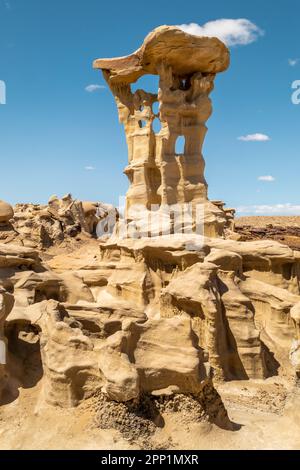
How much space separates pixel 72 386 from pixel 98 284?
975 cm

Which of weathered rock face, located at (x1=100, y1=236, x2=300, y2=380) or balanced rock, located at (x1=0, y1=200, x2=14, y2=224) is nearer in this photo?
weathered rock face, located at (x1=100, y1=236, x2=300, y2=380)

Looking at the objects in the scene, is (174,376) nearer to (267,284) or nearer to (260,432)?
(260,432)

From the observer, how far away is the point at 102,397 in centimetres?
710

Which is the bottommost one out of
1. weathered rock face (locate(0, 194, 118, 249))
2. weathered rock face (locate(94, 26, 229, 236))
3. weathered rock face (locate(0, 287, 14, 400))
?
weathered rock face (locate(0, 287, 14, 400))

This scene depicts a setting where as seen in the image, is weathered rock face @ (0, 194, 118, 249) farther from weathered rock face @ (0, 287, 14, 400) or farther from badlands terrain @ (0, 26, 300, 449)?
weathered rock face @ (0, 287, 14, 400)

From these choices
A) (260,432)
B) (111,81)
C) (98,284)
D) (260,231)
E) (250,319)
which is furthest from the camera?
(260,231)

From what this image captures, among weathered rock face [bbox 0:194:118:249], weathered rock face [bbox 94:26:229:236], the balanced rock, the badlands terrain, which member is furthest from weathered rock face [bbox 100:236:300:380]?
weathered rock face [bbox 0:194:118:249]

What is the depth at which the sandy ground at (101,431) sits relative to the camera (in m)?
6.61

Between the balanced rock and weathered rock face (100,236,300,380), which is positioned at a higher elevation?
the balanced rock

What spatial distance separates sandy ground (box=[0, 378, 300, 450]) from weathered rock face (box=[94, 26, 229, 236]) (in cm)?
1204

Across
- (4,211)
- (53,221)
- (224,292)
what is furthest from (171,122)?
(53,221)

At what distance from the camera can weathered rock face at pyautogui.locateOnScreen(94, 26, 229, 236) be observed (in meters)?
20.4

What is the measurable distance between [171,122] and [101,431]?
54.4 ft
